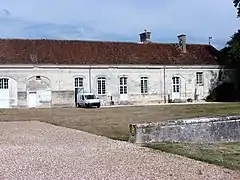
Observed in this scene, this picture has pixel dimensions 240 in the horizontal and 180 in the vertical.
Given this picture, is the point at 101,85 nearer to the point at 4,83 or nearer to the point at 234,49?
the point at 4,83

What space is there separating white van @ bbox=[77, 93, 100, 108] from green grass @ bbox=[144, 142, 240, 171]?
1062 inches

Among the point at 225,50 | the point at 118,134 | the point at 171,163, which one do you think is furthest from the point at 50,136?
the point at 225,50

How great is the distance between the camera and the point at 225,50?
160ft

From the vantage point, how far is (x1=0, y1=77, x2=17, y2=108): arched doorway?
3925 centimetres

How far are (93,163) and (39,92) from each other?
31838 mm

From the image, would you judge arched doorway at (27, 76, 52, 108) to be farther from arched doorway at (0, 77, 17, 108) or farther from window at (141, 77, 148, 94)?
window at (141, 77, 148, 94)

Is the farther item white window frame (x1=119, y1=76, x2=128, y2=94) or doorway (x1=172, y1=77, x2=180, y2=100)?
doorway (x1=172, y1=77, x2=180, y2=100)

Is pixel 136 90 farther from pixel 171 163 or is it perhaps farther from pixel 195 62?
pixel 171 163

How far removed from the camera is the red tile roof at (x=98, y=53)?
4119 centimetres

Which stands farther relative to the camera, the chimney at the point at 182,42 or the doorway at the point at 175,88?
the chimney at the point at 182,42

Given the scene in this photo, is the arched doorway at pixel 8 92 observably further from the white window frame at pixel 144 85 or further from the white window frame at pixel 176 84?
the white window frame at pixel 176 84

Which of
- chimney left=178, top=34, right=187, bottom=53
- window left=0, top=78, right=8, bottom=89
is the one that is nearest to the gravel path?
window left=0, top=78, right=8, bottom=89

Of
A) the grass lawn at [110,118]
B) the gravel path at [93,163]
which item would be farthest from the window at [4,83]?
the gravel path at [93,163]

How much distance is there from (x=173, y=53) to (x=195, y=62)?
2.45 m
